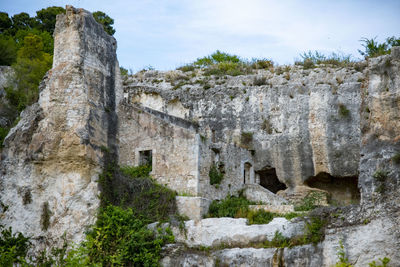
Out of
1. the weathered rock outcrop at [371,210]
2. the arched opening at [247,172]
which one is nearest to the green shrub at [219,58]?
the arched opening at [247,172]

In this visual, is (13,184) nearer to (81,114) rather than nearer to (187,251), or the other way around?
(81,114)

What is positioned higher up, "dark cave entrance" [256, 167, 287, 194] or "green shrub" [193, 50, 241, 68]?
"green shrub" [193, 50, 241, 68]

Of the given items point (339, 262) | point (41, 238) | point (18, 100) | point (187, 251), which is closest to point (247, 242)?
point (187, 251)

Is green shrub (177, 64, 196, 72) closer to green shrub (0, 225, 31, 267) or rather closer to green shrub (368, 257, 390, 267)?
green shrub (0, 225, 31, 267)

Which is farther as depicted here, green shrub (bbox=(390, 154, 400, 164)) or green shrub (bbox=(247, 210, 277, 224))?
green shrub (bbox=(247, 210, 277, 224))

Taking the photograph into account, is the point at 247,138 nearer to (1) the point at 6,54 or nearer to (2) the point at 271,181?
(2) the point at 271,181

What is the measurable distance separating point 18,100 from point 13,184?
22.4 ft

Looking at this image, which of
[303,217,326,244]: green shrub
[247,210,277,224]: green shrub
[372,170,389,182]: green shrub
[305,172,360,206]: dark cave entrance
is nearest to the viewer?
[372,170,389,182]: green shrub

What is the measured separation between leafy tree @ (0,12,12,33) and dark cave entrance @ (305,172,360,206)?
2326cm

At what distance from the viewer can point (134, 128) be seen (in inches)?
920

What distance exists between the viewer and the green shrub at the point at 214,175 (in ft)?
74.7

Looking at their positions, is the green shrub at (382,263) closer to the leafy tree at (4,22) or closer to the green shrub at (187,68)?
the green shrub at (187,68)

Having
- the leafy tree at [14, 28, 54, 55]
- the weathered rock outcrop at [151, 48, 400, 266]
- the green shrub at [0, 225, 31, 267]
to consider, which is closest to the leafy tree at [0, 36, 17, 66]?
the leafy tree at [14, 28, 54, 55]

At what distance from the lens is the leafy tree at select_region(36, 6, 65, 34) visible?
3969 centimetres
